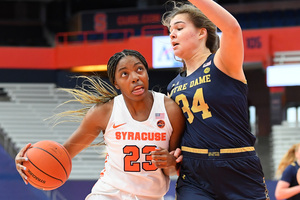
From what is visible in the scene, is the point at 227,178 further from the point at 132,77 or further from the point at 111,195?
the point at 132,77

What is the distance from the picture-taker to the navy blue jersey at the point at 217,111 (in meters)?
3.35

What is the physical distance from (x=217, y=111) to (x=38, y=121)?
13965mm

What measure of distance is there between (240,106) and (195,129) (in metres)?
0.37

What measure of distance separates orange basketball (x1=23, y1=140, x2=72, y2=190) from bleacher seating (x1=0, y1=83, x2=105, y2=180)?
34.0 feet

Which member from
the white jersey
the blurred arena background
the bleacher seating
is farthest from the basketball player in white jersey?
the bleacher seating

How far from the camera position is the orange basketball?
3568mm

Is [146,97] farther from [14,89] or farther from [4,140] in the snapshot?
[14,89]

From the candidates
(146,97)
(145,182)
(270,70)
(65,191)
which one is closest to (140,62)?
(146,97)

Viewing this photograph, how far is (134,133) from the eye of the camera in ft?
11.7

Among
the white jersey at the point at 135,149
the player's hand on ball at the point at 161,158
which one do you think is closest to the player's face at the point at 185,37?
the white jersey at the point at 135,149

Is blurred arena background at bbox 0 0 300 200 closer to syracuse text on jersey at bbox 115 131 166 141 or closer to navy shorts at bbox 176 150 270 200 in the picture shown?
syracuse text on jersey at bbox 115 131 166 141

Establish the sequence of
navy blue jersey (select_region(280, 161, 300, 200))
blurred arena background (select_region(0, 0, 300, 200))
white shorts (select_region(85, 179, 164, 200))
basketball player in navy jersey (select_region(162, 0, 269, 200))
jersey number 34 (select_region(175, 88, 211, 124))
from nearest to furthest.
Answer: basketball player in navy jersey (select_region(162, 0, 269, 200)) → jersey number 34 (select_region(175, 88, 211, 124)) → white shorts (select_region(85, 179, 164, 200)) → navy blue jersey (select_region(280, 161, 300, 200)) → blurred arena background (select_region(0, 0, 300, 200))

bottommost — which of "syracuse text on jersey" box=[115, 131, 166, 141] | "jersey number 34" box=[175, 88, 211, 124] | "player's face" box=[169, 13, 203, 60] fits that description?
"syracuse text on jersey" box=[115, 131, 166, 141]

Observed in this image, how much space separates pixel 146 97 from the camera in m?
3.73
